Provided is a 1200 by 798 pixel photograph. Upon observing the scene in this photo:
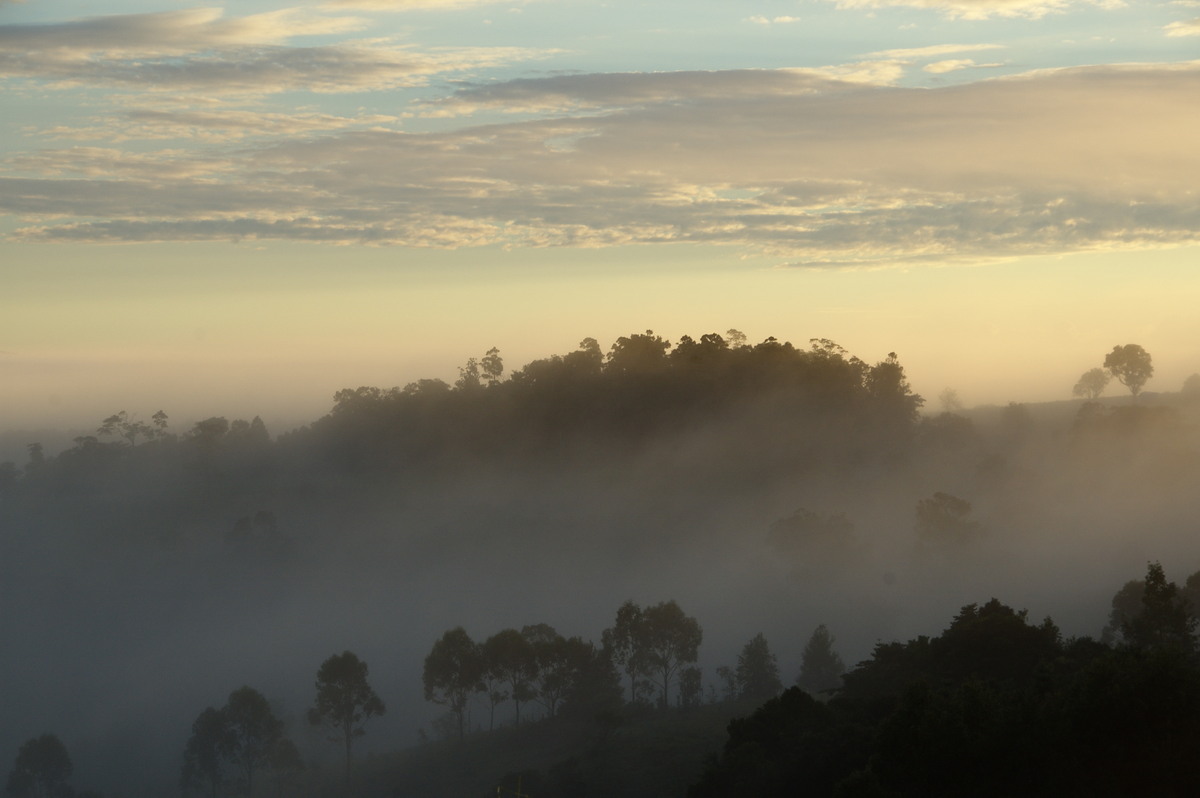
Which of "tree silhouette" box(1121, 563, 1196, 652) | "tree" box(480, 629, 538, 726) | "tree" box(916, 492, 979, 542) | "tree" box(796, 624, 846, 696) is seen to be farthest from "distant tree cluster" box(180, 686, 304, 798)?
"tree silhouette" box(1121, 563, 1196, 652)

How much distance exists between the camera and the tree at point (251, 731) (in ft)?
383

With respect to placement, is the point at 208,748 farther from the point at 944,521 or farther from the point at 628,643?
the point at 944,521

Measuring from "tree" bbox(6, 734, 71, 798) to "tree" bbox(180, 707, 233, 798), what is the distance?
64.5 ft

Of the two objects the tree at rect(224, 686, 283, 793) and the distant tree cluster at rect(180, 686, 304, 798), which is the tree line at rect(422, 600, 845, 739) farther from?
the tree at rect(224, 686, 283, 793)

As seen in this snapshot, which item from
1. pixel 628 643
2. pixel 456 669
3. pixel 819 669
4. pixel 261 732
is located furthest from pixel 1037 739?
pixel 261 732

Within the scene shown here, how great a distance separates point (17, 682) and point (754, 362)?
14188 centimetres

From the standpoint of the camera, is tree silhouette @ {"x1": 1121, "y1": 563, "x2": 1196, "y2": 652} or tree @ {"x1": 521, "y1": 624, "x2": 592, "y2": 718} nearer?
tree silhouette @ {"x1": 1121, "y1": 563, "x2": 1196, "y2": 652}

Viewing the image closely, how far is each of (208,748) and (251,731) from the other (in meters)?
5.07

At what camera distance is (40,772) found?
130 metres

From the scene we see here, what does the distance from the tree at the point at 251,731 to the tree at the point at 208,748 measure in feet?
2.35

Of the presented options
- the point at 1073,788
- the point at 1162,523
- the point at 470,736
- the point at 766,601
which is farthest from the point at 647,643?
the point at 1162,523

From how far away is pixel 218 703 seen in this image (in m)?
170

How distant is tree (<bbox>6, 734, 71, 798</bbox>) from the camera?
12912 cm

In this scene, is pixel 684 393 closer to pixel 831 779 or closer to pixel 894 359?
pixel 894 359
